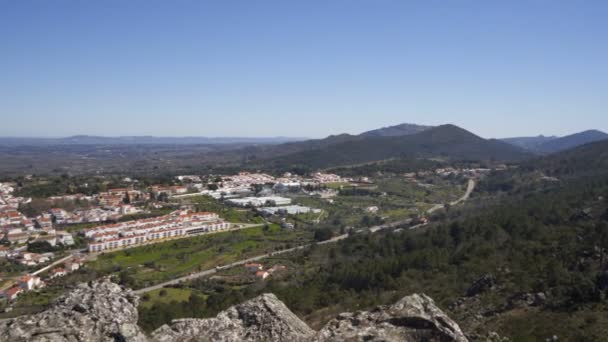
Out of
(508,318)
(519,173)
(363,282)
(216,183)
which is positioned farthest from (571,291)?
(519,173)

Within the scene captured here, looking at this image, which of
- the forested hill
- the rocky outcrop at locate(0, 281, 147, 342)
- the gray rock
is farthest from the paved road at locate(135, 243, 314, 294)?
the forested hill

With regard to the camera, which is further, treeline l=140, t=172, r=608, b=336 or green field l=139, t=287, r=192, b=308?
green field l=139, t=287, r=192, b=308

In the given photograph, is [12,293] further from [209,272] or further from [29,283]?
[209,272]

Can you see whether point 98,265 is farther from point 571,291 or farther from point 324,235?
point 571,291

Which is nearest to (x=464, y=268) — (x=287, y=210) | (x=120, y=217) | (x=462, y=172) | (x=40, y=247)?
(x=40, y=247)

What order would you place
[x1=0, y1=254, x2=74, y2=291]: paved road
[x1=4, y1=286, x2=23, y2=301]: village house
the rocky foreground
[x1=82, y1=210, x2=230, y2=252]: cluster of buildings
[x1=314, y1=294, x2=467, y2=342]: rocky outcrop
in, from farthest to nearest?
[x1=82, y1=210, x2=230, y2=252]: cluster of buildings → [x1=0, y1=254, x2=74, y2=291]: paved road → [x1=4, y1=286, x2=23, y2=301]: village house → [x1=314, y1=294, x2=467, y2=342]: rocky outcrop → the rocky foreground

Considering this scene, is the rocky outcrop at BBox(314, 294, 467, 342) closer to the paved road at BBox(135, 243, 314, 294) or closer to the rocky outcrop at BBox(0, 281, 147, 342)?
the rocky outcrop at BBox(0, 281, 147, 342)
